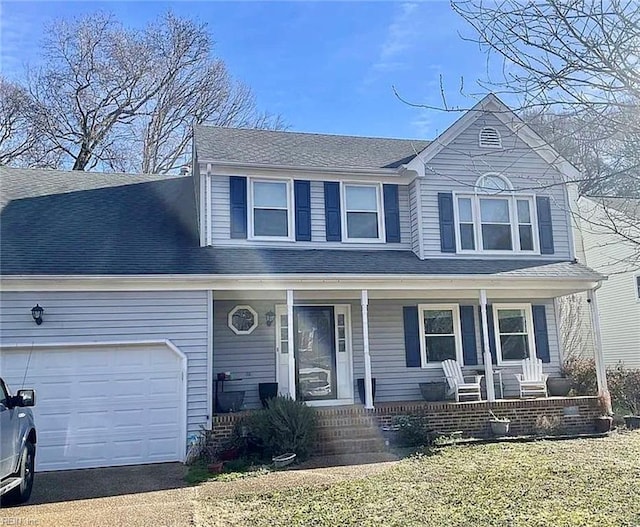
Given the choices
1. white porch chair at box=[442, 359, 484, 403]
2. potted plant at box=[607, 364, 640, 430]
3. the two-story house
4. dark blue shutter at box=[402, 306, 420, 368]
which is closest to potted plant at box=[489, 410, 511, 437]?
the two-story house

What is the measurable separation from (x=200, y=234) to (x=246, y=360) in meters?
2.71

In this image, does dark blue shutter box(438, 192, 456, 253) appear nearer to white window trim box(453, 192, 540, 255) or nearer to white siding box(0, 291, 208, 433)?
white window trim box(453, 192, 540, 255)

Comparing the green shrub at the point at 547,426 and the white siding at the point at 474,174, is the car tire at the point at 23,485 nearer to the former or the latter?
the white siding at the point at 474,174

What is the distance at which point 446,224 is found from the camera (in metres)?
12.0

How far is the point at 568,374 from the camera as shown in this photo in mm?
12656

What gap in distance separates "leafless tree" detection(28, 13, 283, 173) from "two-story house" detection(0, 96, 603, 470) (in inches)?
393

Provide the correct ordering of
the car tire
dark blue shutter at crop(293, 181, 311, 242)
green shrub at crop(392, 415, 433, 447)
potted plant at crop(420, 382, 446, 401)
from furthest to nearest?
dark blue shutter at crop(293, 181, 311, 242), potted plant at crop(420, 382, 446, 401), green shrub at crop(392, 415, 433, 447), the car tire

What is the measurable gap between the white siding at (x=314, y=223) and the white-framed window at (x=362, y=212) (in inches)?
8.3

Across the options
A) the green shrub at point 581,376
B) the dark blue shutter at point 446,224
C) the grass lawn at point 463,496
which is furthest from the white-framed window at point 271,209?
the green shrub at point 581,376

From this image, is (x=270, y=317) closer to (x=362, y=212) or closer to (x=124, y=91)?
(x=362, y=212)

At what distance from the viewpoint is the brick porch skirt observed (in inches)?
374

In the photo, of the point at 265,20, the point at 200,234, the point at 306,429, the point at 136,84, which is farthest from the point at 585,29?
the point at 136,84

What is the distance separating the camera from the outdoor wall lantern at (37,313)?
8.74 m

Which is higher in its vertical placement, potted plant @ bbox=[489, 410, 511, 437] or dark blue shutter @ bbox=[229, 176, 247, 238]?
dark blue shutter @ bbox=[229, 176, 247, 238]
